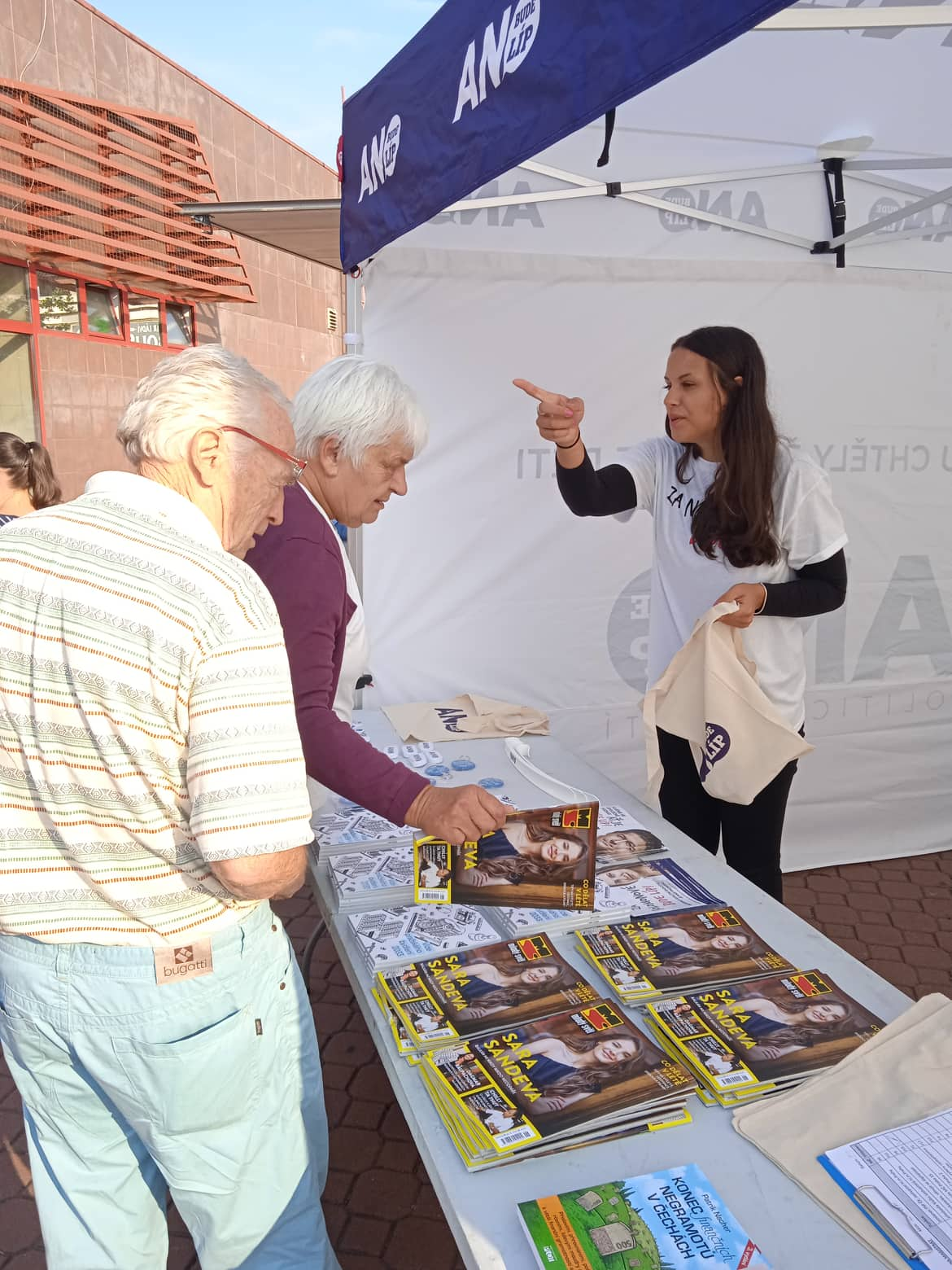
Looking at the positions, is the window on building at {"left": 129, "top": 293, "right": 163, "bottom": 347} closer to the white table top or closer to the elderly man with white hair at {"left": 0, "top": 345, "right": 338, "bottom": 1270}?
the elderly man with white hair at {"left": 0, "top": 345, "right": 338, "bottom": 1270}

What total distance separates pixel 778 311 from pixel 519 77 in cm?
219

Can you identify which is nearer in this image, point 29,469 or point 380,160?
point 380,160

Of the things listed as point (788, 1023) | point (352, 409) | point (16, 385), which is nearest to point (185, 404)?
point (352, 409)

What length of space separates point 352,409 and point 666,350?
1966 millimetres

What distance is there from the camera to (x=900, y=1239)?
90 cm

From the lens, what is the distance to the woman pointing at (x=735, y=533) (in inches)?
83.0

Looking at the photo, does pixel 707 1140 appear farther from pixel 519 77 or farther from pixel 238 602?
pixel 519 77

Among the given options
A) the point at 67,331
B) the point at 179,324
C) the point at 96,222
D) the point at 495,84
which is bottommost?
the point at 495,84

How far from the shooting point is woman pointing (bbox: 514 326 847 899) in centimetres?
211

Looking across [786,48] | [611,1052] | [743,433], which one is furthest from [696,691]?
[786,48]

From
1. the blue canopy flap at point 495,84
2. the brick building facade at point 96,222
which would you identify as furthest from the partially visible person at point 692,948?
the brick building facade at point 96,222

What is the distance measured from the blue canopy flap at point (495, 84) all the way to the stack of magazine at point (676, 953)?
1.24m

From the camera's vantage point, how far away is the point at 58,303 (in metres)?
8.86

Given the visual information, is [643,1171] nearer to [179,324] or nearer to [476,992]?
[476,992]
